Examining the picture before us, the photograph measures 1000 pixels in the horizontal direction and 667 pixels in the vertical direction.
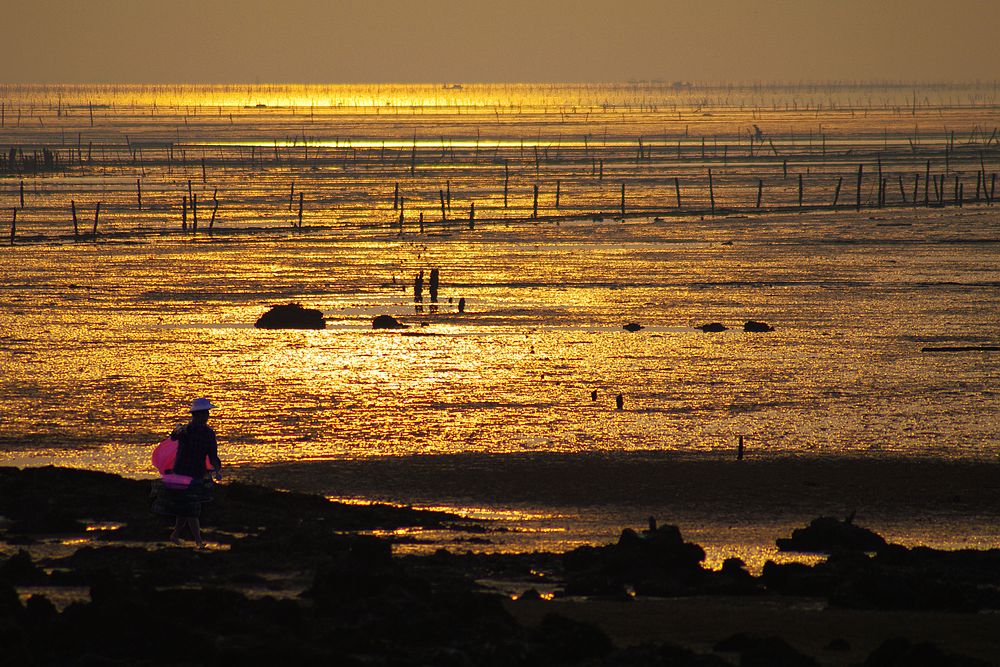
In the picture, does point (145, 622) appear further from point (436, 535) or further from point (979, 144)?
point (979, 144)

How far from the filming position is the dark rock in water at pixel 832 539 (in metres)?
13.4

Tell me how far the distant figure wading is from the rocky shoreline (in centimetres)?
40

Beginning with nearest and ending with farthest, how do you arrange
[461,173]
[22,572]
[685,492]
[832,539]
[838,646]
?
[838,646] → [22,572] → [832,539] → [685,492] → [461,173]

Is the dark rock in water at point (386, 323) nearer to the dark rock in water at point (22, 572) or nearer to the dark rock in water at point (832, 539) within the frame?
the dark rock in water at point (832, 539)

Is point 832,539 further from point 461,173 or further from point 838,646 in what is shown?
point 461,173

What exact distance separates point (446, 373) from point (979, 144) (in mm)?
97217

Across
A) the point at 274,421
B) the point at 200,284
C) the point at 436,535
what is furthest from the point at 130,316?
the point at 436,535

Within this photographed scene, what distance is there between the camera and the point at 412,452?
727 inches

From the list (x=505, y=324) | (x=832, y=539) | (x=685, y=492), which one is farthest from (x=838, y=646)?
(x=505, y=324)

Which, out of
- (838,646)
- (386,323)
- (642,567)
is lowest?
(838,646)

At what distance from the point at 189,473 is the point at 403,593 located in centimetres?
301

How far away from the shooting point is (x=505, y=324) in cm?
2911

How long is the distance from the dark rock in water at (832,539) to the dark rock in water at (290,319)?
1622 centimetres

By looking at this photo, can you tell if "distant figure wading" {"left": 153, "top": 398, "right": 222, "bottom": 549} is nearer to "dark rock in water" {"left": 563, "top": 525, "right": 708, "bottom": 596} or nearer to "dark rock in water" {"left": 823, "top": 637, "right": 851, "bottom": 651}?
"dark rock in water" {"left": 563, "top": 525, "right": 708, "bottom": 596}
